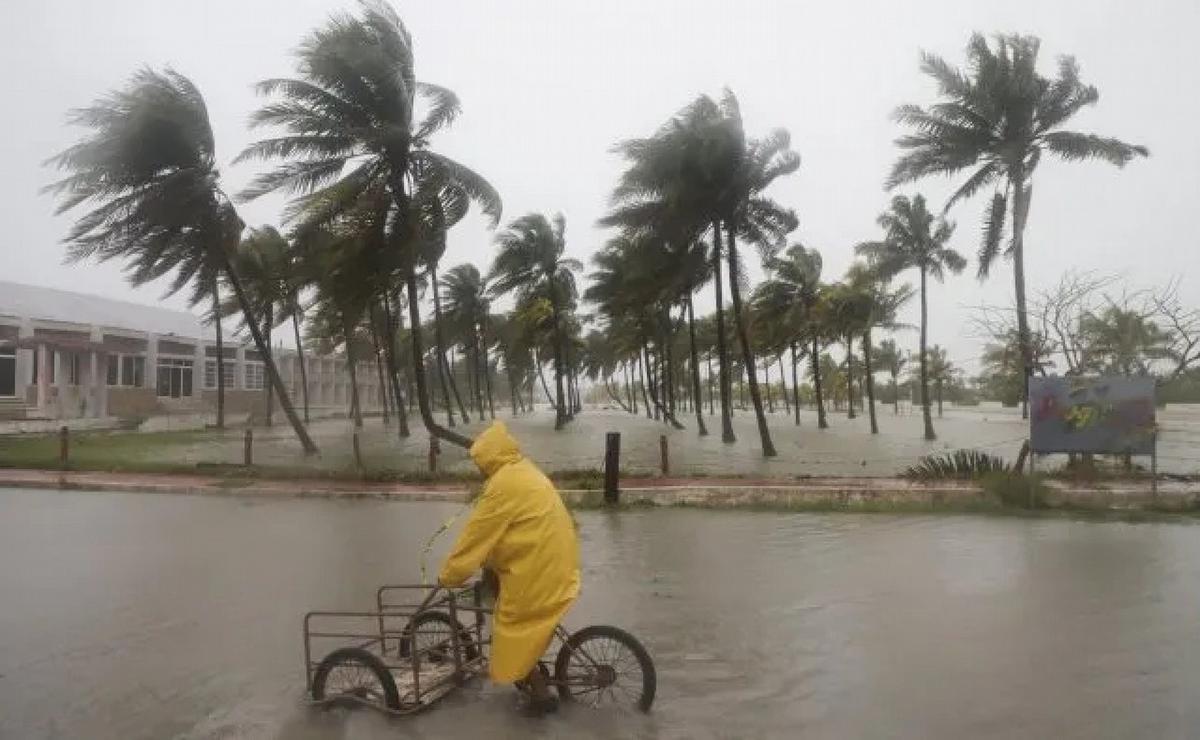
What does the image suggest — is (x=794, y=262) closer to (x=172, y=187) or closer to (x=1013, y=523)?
(x=172, y=187)

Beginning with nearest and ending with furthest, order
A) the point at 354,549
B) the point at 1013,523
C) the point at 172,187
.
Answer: the point at 354,549 < the point at 1013,523 < the point at 172,187

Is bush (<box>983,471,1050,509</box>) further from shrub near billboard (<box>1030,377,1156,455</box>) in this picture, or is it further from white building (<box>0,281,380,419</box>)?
white building (<box>0,281,380,419</box>)

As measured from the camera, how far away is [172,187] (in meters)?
23.0

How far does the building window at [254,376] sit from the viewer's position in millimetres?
54000

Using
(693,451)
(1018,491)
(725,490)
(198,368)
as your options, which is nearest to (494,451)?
(1018,491)

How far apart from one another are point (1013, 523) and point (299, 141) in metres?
15.5

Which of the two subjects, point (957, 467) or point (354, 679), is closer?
point (354, 679)

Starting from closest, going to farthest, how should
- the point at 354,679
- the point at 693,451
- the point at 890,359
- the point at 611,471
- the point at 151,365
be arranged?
the point at 354,679
the point at 611,471
the point at 693,451
the point at 151,365
the point at 890,359

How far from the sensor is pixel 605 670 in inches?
200

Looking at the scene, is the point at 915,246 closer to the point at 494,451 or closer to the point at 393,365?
the point at 393,365

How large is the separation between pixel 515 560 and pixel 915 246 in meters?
36.0

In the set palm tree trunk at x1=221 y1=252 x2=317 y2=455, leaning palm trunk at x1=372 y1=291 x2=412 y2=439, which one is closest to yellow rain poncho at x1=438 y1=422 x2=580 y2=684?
palm tree trunk at x1=221 y1=252 x2=317 y2=455

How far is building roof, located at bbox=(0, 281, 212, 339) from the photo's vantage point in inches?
1512

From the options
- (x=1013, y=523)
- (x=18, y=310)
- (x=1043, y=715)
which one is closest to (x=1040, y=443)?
(x=1013, y=523)
